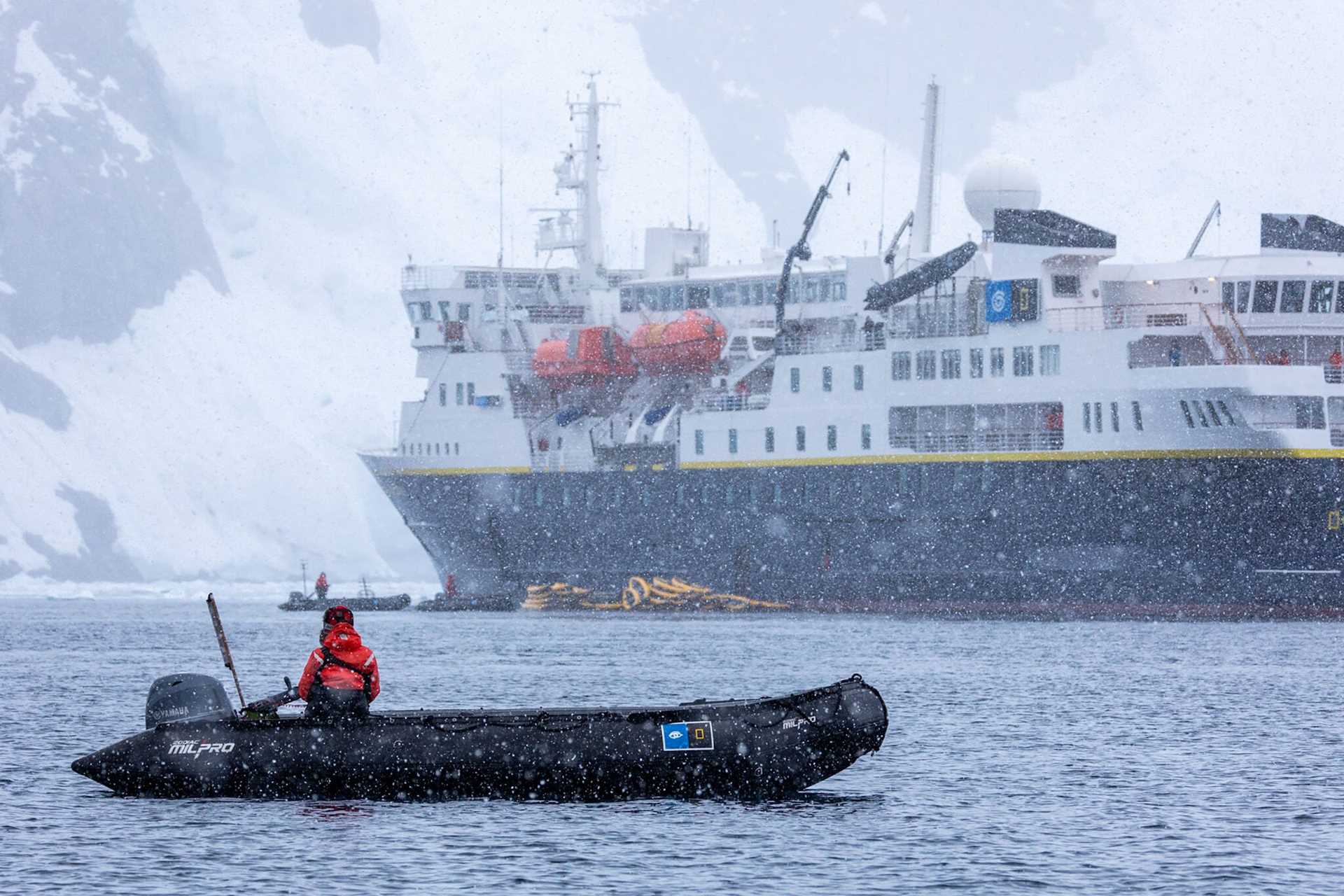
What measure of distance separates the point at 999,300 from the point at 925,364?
4194 millimetres

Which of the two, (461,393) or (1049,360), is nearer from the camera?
(1049,360)

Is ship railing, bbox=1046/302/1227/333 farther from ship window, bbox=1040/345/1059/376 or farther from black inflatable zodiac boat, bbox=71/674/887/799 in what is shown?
black inflatable zodiac boat, bbox=71/674/887/799

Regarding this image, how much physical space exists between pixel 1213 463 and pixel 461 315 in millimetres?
35868

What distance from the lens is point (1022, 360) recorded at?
74.9 m

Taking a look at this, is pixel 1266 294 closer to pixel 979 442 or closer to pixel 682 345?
pixel 979 442

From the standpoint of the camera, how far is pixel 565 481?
291ft

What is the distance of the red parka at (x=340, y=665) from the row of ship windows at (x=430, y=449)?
62750 mm

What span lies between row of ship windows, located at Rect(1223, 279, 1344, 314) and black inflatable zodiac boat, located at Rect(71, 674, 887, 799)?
148ft

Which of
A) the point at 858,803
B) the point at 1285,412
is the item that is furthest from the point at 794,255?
the point at 858,803

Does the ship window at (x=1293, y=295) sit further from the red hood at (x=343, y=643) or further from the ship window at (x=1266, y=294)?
the red hood at (x=343, y=643)

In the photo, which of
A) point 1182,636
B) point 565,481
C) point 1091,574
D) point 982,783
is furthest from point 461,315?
point 982,783

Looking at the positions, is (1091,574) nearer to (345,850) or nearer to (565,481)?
(565,481)

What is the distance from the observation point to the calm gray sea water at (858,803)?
84.4ft

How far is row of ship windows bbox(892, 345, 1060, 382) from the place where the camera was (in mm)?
74312
